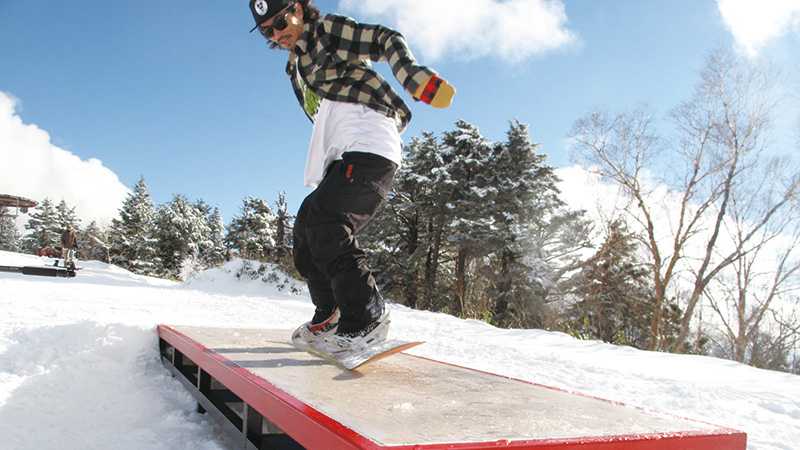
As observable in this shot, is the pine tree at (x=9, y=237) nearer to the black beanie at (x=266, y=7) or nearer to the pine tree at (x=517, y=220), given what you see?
the pine tree at (x=517, y=220)

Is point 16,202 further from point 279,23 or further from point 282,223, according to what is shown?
point 279,23

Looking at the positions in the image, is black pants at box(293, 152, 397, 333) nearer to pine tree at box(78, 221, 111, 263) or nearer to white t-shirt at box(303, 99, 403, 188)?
white t-shirt at box(303, 99, 403, 188)

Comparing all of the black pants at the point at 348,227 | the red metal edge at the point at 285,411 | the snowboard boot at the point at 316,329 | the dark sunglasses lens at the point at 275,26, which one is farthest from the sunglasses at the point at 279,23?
the red metal edge at the point at 285,411

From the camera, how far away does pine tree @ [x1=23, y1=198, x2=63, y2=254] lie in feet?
139

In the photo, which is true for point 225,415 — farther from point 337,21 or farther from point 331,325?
point 337,21

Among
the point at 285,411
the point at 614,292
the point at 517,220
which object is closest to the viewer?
the point at 285,411

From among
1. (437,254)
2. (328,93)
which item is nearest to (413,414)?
(328,93)

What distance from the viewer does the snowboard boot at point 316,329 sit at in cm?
202

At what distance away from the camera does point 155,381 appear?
239 cm

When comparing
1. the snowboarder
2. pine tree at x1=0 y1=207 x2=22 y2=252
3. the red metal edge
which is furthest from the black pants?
pine tree at x1=0 y1=207 x2=22 y2=252

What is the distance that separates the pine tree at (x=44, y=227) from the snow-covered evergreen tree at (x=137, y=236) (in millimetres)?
7584

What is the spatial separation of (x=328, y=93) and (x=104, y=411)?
1.53 meters

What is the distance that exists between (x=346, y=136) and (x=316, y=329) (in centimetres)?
83

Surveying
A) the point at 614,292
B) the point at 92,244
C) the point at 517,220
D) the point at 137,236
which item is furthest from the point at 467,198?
the point at 92,244
